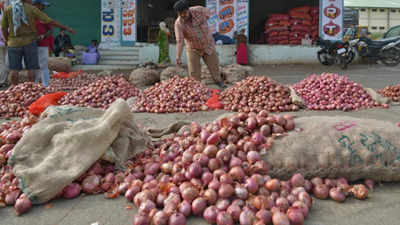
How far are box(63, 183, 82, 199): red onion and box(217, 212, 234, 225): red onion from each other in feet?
2.84

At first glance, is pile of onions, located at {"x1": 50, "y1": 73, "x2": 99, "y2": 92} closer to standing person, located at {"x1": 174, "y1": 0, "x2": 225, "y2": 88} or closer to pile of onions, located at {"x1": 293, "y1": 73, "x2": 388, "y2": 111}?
standing person, located at {"x1": 174, "y1": 0, "x2": 225, "y2": 88}

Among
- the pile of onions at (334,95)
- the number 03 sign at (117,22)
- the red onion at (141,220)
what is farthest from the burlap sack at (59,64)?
the red onion at (141,220)

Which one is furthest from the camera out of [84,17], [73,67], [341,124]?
[84,17]

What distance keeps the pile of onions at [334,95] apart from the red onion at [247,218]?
3113 mm

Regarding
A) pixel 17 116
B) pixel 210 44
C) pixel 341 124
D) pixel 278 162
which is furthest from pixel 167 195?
pixel 210 44

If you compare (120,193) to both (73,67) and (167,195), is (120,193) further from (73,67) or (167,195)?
(73,67)

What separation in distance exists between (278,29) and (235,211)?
13.1 m

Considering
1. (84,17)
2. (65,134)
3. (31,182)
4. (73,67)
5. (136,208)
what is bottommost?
(136,208)

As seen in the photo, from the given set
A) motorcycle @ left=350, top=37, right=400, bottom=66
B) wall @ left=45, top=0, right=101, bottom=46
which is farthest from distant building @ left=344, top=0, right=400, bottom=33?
wall @ left=45, top=0, right=101, bottom=46

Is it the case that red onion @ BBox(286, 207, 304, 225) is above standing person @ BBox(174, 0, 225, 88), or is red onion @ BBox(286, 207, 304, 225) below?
below

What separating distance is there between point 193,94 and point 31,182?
303 centimetres

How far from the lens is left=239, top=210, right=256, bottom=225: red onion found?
4.56 ft

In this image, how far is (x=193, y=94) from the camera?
4559mm

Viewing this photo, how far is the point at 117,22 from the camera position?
38.0ft
